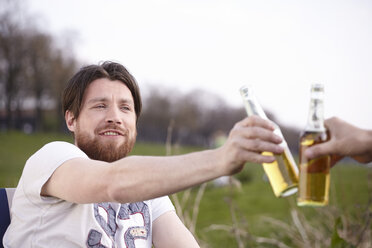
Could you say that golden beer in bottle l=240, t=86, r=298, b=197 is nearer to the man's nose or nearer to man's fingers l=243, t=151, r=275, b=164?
man's fingers l=243, t=151, r=275, b=164

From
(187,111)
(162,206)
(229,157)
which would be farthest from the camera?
(187,111)

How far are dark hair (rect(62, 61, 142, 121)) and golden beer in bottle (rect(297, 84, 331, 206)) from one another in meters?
1.42

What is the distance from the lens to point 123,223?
2027mm

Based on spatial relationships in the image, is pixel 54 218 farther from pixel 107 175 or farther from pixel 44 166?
pixel 107 175

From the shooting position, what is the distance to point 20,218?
6.36 ft

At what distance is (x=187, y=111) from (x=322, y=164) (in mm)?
48943

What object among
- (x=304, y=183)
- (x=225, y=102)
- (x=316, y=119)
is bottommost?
(x=225, y=102)

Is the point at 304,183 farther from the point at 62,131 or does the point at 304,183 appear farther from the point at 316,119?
the point at 62,131

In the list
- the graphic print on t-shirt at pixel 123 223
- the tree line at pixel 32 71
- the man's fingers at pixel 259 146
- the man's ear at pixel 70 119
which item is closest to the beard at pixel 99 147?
the man's ear at pixel 70 119

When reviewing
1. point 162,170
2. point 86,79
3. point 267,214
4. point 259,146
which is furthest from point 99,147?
point 267,214

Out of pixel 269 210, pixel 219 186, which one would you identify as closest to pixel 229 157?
pixel 269 210

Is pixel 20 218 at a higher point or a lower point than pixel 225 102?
higher

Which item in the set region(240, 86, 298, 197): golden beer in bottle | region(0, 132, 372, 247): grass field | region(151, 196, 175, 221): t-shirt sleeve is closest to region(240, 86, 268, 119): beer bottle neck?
region(240, 86, 298, 197): golden beer in bottle

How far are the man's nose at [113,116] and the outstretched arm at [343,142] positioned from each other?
1234 mm
